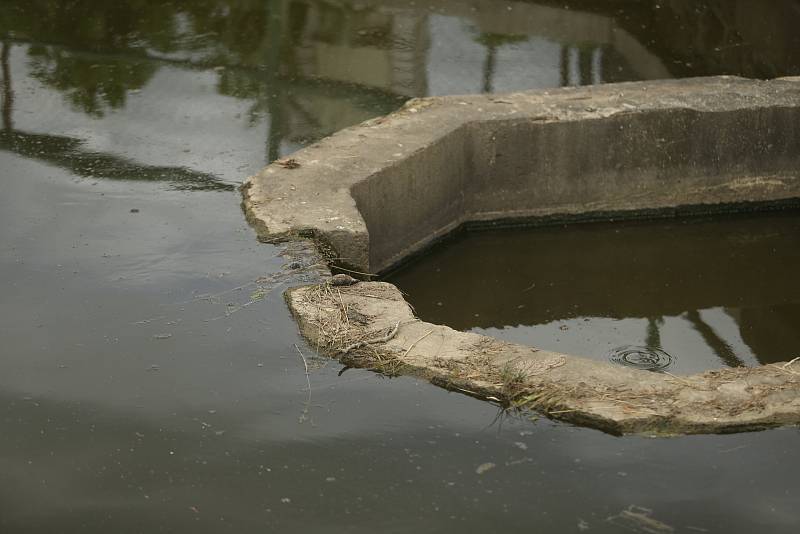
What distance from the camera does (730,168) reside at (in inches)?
287

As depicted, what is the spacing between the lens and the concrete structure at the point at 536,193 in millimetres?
4258

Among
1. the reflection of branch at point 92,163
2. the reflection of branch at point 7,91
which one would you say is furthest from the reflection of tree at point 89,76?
the reflection of branch at point 92,163

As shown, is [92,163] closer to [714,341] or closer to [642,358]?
[642,358]

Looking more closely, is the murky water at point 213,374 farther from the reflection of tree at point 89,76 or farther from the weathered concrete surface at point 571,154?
the weathered concrete surface at point 571,154

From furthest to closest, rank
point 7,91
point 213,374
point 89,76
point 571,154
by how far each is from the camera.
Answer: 1. point 89,76
2. point 7,91
3. point 571,154
4. point 213,374

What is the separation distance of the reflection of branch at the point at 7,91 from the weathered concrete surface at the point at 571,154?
6.57 ft

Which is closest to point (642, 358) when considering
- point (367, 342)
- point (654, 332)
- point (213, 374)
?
point (654, 332)

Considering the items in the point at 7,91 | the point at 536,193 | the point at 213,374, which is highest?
the point at 7,91

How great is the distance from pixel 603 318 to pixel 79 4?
5.01 meters

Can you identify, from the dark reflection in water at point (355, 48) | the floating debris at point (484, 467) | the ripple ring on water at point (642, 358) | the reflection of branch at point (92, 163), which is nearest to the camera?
the floating debris at point (484, 467)

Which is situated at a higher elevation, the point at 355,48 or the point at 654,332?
the point at 355,48

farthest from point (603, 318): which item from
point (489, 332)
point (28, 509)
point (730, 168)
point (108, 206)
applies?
point (28, 509)

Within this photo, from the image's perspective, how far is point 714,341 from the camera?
5.92m

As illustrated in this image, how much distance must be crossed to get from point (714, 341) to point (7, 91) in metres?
4.53
